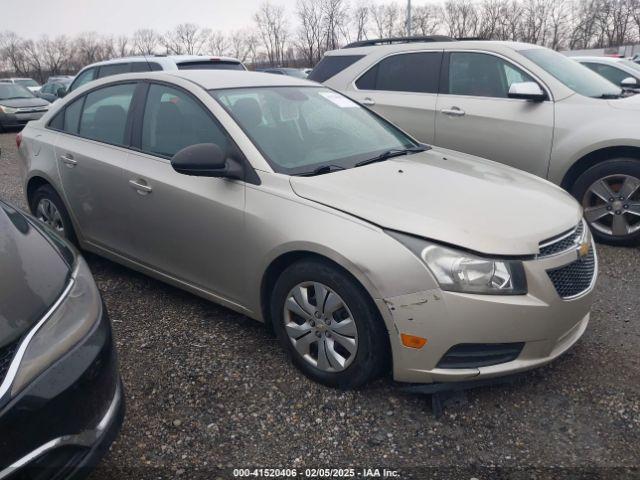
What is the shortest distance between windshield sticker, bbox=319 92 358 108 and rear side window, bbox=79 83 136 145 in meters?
1.35

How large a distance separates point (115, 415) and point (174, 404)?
0.68 m

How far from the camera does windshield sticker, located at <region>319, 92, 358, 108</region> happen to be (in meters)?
3.82

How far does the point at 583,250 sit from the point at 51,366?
2.40m

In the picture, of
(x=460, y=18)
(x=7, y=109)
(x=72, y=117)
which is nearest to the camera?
(x=72, y=117)

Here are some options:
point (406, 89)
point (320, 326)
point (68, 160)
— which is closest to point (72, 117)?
point (68, 160)

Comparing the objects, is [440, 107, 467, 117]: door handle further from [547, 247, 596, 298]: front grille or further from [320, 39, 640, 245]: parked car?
[547, 247, 596, 298]: front grille

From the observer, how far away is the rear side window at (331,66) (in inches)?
250

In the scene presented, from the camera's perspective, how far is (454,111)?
547cm

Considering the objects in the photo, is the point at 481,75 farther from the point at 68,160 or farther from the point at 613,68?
the point at 613,68

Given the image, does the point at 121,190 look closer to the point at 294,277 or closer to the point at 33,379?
the point at 294,277

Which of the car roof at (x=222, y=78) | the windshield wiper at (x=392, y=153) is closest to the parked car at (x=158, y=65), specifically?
the car roof at (x=222, y=78)

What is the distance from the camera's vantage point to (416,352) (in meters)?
2.41

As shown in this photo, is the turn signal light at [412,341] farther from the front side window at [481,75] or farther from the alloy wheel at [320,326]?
the front side window at [481,75]

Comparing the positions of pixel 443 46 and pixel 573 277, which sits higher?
pixel 443 46
